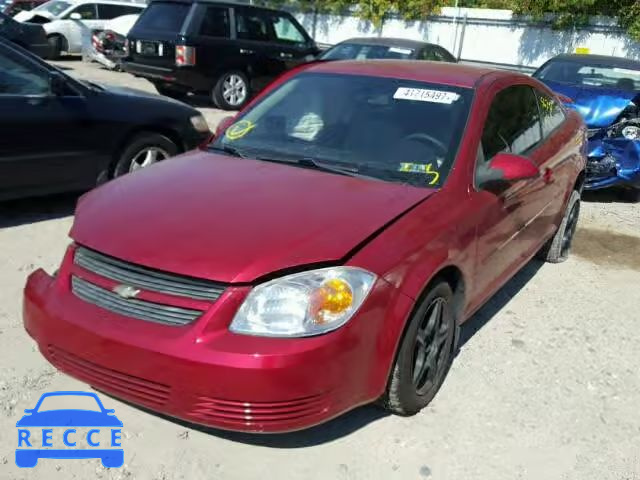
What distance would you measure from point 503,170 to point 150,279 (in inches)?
74.6

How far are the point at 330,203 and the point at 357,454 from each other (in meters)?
1.10

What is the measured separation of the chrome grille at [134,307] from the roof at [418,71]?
2050mm

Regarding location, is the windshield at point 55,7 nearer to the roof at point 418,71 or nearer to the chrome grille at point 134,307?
the roof at point 418,71

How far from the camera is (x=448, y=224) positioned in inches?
122

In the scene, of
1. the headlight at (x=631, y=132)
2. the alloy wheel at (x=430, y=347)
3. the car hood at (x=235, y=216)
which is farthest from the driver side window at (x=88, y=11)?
the alloy wheel at (x=430, y=347)

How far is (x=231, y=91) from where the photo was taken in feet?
39.4

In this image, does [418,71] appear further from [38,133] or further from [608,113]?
[608,113]

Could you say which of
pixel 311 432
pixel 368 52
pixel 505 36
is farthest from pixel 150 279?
pixel 505 36

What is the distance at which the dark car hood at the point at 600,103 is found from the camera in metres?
7.35

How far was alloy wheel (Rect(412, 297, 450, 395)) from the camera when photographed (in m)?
3.04

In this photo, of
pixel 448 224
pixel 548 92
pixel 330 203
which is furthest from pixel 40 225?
pixel 548 92

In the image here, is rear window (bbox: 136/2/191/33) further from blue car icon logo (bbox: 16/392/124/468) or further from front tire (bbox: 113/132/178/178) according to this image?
blue car icon logo (bbox: 16/392/124/468)

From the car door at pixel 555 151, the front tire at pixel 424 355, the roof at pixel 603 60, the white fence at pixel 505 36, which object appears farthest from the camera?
the white fence at pixel 505 36

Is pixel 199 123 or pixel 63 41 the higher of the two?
pixel 199 123
